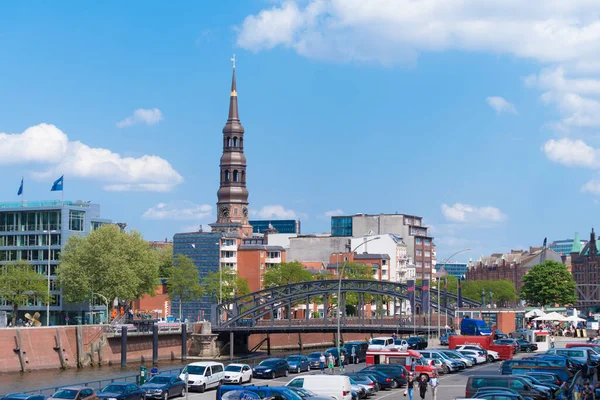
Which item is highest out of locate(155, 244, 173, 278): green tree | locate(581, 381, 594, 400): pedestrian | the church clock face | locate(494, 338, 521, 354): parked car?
the church clock face

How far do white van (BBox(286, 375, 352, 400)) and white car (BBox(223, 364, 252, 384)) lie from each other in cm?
1411

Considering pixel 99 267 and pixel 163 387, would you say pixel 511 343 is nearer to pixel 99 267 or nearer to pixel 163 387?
pixel 163 387

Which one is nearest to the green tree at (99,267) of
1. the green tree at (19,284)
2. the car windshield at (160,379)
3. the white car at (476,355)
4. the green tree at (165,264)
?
the green tree at (19,284)

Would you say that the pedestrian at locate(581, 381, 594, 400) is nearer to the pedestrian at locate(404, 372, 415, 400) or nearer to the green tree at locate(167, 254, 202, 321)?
the pedestrian at locate(404, 372, 415, 400)

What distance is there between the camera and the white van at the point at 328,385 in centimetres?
4325

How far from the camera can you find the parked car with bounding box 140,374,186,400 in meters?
48.7

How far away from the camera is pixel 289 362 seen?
6950 cm

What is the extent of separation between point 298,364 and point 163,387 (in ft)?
70.8

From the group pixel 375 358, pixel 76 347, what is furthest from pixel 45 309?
pixel 375 358

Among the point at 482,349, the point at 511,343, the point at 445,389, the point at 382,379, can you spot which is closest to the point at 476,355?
the point at 482,349

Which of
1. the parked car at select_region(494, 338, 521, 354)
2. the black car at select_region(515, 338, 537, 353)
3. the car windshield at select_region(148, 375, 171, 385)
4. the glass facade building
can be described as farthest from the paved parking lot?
the glass facade building

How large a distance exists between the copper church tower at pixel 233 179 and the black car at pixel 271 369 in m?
127

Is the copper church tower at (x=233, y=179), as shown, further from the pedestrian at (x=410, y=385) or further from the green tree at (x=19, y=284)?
the pedestrian at (x=410, y=385)

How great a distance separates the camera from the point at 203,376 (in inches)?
2164
